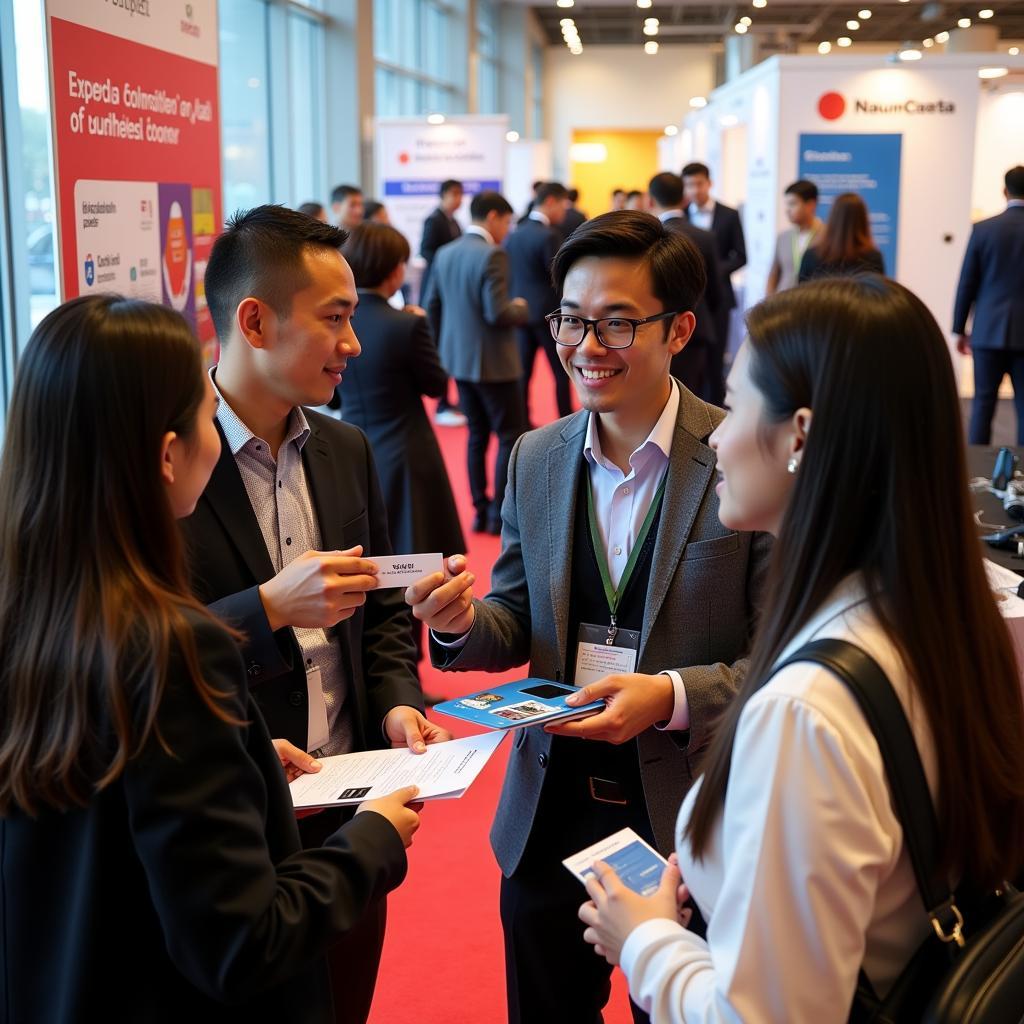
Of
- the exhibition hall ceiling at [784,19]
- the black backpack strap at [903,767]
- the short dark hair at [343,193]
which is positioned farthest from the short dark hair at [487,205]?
the exhibition hall ceiling at [784,19]

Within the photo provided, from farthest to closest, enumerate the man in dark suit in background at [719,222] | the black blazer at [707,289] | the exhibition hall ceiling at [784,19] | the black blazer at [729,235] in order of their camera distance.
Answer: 1. the exhibition hall ceiling at [784,19]
2. the black blazer at [729,235]
3. the man in dark suit in background at [719,222]
4. the black blazer at [707,289]

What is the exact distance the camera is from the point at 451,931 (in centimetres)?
303

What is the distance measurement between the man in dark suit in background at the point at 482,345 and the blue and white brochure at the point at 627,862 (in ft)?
17.3

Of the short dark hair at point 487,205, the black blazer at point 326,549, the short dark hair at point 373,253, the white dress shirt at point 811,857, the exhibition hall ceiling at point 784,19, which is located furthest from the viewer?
the exhibition hall ceiling at point 784,19

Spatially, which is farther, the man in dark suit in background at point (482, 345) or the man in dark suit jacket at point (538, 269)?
the man in dark suit jacket at point (538, 269)

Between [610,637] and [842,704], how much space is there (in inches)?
32.4

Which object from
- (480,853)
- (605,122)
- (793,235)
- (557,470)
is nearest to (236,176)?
(793,235)

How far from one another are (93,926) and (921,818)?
0.78 metres

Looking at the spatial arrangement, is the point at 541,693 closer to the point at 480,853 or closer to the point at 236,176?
the point at 480,853

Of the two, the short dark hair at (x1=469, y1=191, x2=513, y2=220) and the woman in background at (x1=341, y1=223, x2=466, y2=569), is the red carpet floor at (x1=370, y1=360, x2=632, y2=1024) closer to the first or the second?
the woman in background at (x1=341, y1=223, x2=466, y2=569)

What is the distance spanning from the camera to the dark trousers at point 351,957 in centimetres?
190

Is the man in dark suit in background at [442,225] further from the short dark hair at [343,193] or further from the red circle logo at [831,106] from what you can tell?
the red circle logo at [831,106]

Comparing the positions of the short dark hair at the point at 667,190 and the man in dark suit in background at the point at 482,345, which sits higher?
the short dark hair at the point at 667,190

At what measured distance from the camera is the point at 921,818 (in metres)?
1.02
